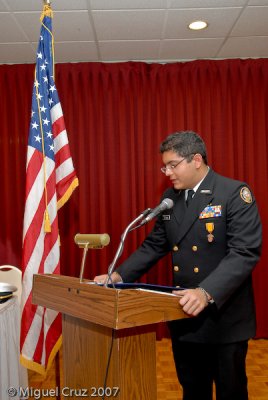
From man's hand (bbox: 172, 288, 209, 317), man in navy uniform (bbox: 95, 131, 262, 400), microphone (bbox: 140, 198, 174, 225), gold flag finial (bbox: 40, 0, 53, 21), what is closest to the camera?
man's hand (bbox: 172, 288, 209, 317)

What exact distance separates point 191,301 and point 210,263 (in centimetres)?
49

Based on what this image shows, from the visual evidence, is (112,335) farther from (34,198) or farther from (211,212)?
(34,198)

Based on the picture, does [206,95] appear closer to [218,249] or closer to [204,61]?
[204,61]

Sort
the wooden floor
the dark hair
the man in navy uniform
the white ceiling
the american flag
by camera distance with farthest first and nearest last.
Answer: the white ceiling
the wooden floor
the american flag
the dark hair
the man in navy uniform

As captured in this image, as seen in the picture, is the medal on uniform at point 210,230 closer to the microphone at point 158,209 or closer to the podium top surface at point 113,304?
the microphone at point 158,209

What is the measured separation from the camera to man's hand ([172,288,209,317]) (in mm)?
1475

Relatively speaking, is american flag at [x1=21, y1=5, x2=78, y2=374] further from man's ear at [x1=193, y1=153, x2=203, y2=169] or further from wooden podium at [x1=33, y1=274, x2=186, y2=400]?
man's ear at [x1=193, y1=153, x2=203, y2=169]

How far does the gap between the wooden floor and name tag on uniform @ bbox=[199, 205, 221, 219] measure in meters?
1.42

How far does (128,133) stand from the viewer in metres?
4.32

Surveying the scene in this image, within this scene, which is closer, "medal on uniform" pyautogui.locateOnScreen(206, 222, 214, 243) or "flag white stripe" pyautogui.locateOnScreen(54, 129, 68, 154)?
"medal on uniform" pyautogui.locateOnScreen(206, 222, 214, 243)

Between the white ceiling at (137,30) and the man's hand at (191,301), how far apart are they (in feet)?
7.82

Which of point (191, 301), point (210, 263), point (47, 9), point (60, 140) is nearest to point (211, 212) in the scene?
point (210, 263)

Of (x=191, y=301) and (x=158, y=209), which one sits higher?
(x=158, y=209)

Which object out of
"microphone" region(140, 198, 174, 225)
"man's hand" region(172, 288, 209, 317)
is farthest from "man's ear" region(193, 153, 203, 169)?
"man's hand" region(172, 288, 209, 317)
